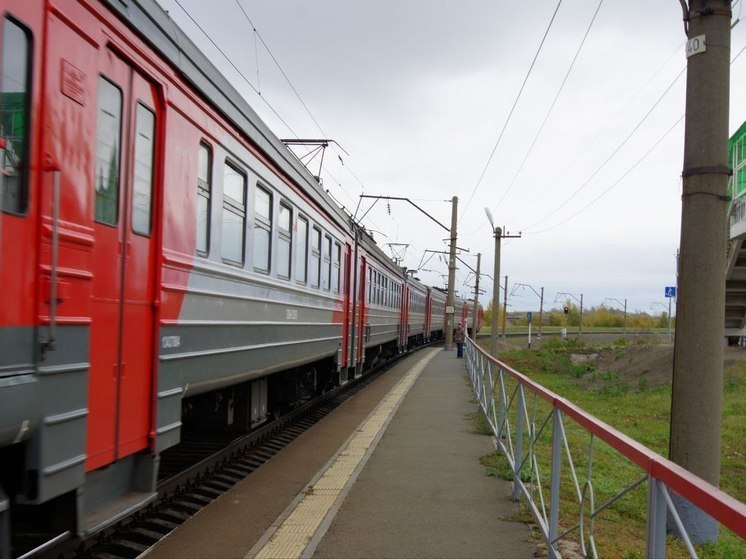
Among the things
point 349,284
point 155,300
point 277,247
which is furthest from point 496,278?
point 155,300

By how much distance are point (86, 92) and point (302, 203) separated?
5.57 m

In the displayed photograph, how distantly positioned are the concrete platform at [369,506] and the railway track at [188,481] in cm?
16

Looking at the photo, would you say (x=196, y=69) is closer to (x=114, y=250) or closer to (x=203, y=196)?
(x=203, y=196)

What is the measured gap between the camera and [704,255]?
5082 millimetres

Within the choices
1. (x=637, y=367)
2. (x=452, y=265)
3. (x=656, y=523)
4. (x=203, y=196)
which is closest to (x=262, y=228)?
(x=203, y=196)

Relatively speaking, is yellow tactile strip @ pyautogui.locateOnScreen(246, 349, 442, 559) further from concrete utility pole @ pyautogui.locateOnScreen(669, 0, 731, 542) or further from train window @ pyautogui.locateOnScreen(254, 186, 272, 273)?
concrete utility pole @ pyautogui.locateOnScreen(669, 0, 731, 542)

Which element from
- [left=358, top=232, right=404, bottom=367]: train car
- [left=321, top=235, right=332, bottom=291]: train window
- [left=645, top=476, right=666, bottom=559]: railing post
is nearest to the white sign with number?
[left=645, top=476, right=666, bottom=559]: railing post

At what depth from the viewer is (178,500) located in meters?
6.21

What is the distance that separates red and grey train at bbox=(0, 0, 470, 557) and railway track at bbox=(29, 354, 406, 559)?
580 mm

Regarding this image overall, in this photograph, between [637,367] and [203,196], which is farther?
[637,367]

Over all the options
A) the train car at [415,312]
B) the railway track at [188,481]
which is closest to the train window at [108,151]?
the railway track at [188,481]

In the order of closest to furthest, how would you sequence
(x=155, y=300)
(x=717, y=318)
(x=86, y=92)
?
(x=86, y=92) → (x=155, y=300) → (x=717, y=318)

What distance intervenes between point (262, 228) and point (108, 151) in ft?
10.8

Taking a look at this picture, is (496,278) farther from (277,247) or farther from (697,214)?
(697,214)
